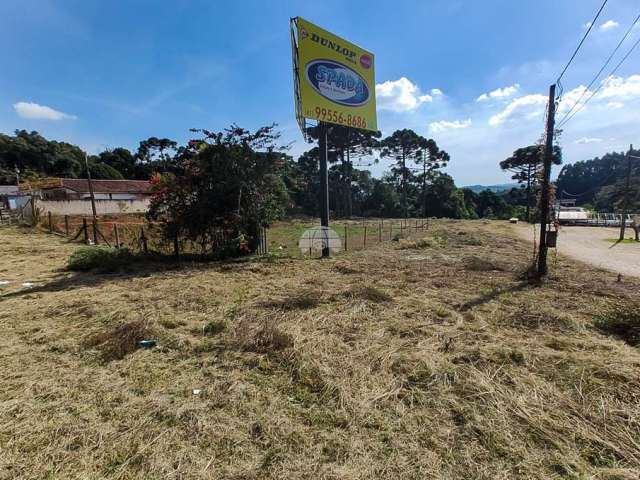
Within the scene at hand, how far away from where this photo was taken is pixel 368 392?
2.47m

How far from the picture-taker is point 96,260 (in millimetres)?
7500

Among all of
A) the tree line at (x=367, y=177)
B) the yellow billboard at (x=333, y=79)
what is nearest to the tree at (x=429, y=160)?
the tree line at (x=367, y=177)

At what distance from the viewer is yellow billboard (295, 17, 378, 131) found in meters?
8.50

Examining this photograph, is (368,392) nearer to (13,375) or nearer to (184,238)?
(13,375)

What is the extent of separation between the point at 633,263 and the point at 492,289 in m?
6.85

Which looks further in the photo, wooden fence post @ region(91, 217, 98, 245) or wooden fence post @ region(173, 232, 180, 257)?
wooden fence post @ region(91, 217, 98, 245)

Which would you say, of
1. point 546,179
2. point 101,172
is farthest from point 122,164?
point 546,179

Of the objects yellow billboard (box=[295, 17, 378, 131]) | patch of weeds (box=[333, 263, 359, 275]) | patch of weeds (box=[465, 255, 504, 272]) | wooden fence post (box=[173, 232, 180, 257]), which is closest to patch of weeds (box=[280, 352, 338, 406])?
patch of weeds (box=[333, 263, 359, 275])

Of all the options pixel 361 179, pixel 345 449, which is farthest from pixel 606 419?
pixel 361 179

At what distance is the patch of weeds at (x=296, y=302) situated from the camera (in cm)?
460

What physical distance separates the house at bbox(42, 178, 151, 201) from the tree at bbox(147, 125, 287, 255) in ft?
93.3

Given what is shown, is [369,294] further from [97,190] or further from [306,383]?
[97,190]

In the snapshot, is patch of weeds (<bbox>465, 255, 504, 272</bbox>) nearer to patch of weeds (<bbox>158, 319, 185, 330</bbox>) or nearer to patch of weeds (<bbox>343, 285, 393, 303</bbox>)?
patch of weeds (<bbox>343, 285, 393, 303</bbox>)

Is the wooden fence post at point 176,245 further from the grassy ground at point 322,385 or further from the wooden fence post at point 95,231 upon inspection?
the wooden fence post at point 95,231
